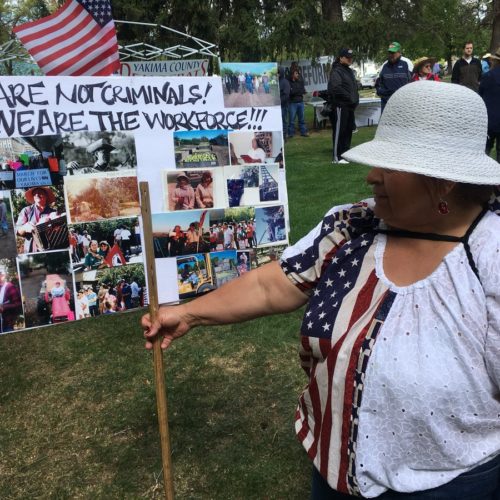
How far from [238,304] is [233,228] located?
134 cm

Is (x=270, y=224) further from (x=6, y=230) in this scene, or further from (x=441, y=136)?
(x=441, y=136)

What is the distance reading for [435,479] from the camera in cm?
126

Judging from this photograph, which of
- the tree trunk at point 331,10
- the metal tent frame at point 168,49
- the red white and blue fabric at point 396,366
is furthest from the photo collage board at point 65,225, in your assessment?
the tree trunk at point 331,10

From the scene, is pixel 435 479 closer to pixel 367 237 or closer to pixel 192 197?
pixel 367 237

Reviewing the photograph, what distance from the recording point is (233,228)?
295 centimetres

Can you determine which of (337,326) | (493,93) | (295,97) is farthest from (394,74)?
(337,326)

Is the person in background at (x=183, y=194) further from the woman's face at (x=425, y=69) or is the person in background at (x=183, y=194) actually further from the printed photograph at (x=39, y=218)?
the woman's face at (x=425, y=69)

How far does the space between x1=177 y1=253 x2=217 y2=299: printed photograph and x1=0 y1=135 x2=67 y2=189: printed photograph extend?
77 centimetres

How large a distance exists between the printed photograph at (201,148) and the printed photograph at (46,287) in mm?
756

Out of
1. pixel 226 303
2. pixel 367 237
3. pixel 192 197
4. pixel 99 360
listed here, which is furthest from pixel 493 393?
pixel 99 360

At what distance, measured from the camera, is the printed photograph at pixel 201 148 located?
2.75 meters

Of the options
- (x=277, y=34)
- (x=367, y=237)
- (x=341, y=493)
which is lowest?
(x=341, y=493)

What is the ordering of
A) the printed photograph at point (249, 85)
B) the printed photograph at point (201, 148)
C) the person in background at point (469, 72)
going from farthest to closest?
the person in background at point (469, 72) → the printed photograph at point (249, 85) → the printed photograph at point (201, 148)

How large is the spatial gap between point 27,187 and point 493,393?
2.12 m
